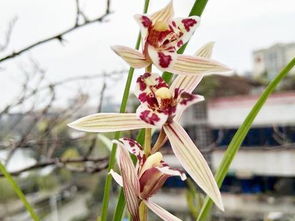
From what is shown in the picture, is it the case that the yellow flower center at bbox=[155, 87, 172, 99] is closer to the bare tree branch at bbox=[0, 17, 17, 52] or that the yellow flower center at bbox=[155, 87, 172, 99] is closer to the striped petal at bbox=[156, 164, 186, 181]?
the striped petal at bbox=[156, 164, 186, 181]

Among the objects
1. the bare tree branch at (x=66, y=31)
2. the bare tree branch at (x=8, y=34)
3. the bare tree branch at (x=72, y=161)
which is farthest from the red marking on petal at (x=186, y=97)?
the bare tree branch at (x=8, y=34)

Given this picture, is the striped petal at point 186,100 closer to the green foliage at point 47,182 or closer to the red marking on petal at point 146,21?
the red marking on petal at point 146,21

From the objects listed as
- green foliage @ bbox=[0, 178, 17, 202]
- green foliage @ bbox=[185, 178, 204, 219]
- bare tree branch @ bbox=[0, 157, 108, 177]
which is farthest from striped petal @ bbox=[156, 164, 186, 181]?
green foliage @ bbox=[0, 178, 17, 202]

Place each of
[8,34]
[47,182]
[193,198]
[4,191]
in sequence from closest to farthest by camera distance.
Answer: [193,198] → [8,34] → [4,191] → [47,182]

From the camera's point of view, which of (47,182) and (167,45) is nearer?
(167,45)

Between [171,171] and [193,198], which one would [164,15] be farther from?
[193,198]

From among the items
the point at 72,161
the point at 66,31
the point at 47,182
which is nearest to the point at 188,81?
the point at 66,31
